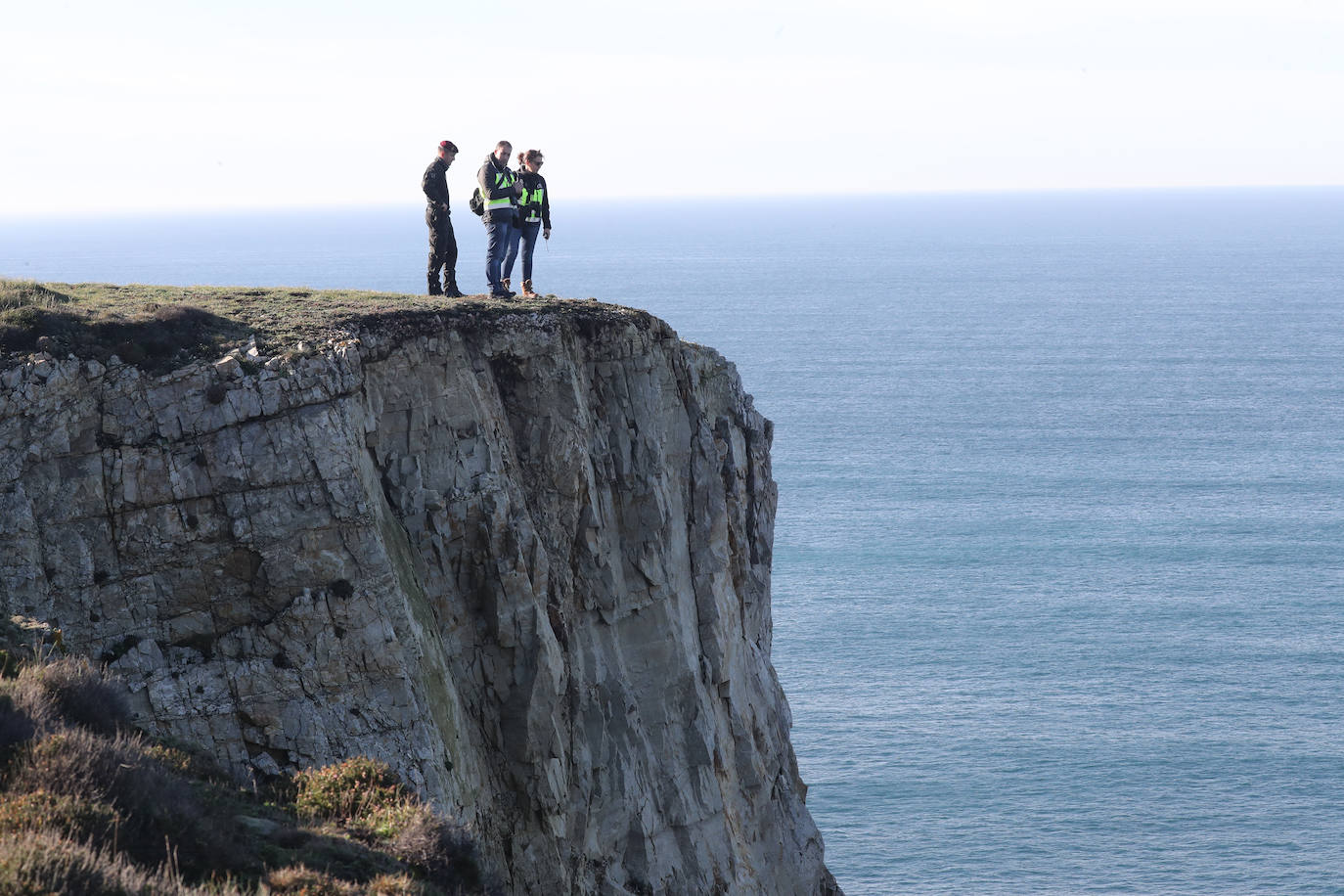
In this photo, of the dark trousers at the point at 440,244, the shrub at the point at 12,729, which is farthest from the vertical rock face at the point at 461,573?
the shrub at the point at 12,729

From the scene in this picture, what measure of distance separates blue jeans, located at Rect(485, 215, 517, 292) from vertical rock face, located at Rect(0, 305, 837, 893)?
7.66 feet

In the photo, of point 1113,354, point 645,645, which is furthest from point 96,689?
point 1113,354

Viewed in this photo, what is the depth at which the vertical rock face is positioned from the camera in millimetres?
18391

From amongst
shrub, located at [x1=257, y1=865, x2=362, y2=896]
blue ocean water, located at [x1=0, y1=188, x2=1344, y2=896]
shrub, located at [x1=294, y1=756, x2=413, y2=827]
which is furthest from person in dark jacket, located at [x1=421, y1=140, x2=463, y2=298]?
blue ocean water, located at [x1=0, y1=188, x2=1344, y2=896]

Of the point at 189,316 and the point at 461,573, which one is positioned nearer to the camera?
the point at 189,316

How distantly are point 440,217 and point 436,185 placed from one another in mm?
638

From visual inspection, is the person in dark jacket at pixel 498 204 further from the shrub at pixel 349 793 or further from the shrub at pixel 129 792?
the shrub at pixel 129 792

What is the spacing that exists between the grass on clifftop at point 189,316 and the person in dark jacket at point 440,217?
1.11m

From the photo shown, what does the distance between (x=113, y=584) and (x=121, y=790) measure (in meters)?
7.45

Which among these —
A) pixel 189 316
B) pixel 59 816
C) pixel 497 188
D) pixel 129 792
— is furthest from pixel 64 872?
pixel 497 188

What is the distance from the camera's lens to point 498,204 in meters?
26.3

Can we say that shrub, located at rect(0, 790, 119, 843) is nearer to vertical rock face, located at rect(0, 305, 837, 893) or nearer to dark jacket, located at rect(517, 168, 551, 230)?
vertical rock face, located at rect(0, 305, 837, 893)

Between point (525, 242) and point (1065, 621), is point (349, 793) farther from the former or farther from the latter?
point (1065, 621)

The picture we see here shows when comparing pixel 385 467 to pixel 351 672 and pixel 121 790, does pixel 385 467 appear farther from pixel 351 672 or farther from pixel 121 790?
pixel 121 790
